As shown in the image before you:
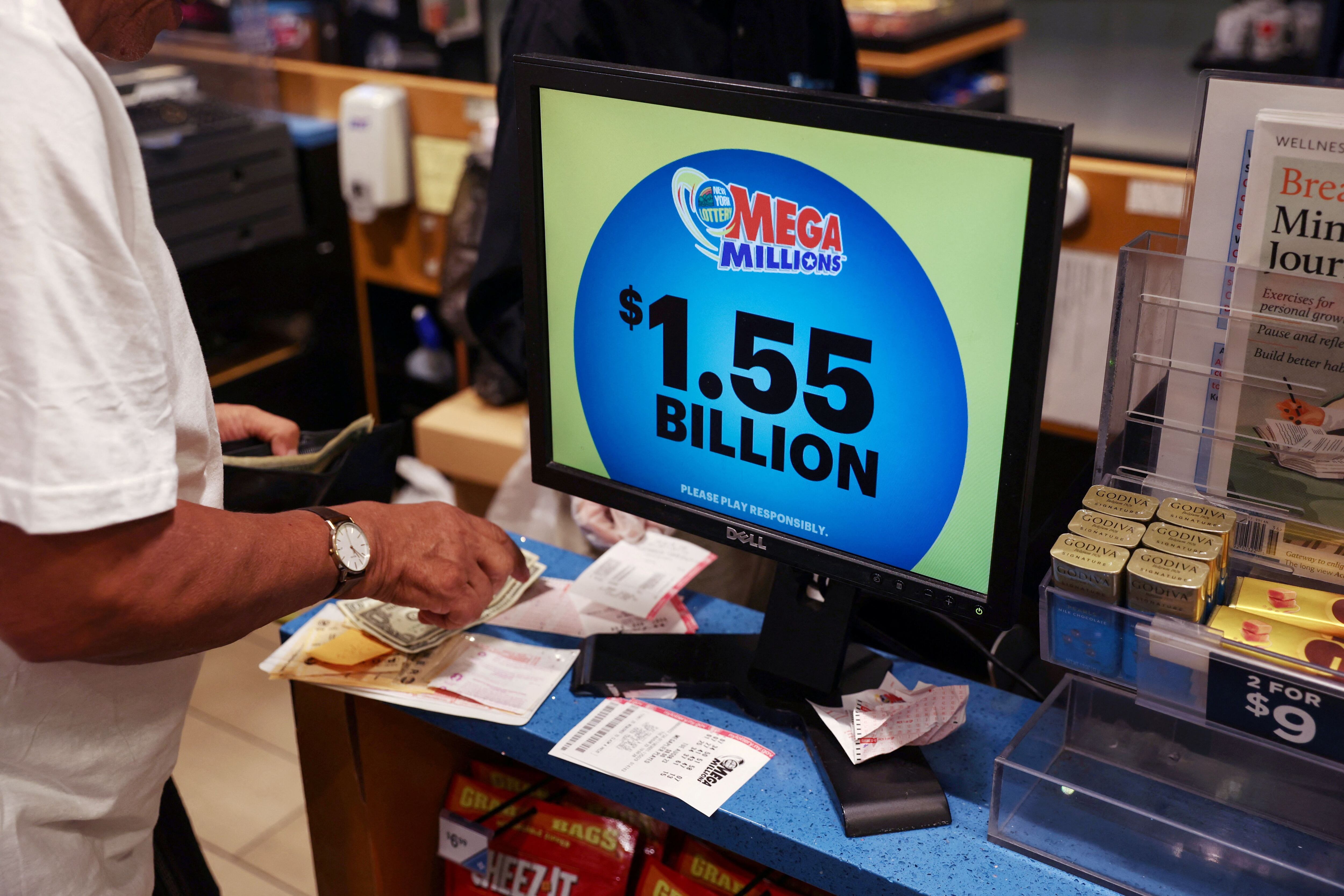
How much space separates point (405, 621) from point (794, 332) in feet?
1.68

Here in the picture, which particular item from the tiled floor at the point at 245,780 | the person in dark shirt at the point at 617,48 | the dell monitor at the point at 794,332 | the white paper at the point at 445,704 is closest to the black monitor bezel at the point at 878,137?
the dell monitor at the point at 794,332

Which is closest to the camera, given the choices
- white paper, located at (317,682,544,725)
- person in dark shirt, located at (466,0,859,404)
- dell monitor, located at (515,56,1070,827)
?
dell monitor, located at (515,56,1070,827)

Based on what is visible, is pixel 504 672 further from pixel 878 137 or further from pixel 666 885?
pixel 878 137

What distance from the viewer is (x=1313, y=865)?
0.81 metres

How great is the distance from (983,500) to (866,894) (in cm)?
31

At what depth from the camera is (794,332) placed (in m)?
0.89

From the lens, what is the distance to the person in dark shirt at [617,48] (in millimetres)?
1575

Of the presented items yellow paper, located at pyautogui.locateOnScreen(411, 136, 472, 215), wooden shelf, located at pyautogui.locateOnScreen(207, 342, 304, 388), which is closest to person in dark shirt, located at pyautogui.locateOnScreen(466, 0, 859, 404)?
yellow paper, located at pyautogui.locateOnScreen(411, 136, 472, 215)

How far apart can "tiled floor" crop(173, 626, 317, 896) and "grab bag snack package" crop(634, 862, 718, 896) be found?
3.18 ft

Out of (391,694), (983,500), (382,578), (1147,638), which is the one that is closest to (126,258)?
(382,578)

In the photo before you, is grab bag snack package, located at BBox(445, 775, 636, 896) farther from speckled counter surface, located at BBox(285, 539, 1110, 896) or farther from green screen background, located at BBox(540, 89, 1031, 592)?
green screen background, located at BBox(540, 89, 1031, 592)

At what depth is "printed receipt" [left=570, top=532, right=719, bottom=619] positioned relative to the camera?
3.85ft

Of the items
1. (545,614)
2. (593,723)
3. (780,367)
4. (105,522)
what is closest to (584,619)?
(545,614)

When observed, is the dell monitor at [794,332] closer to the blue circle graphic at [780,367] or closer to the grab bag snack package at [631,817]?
the blue circle graphic at [780,367]
